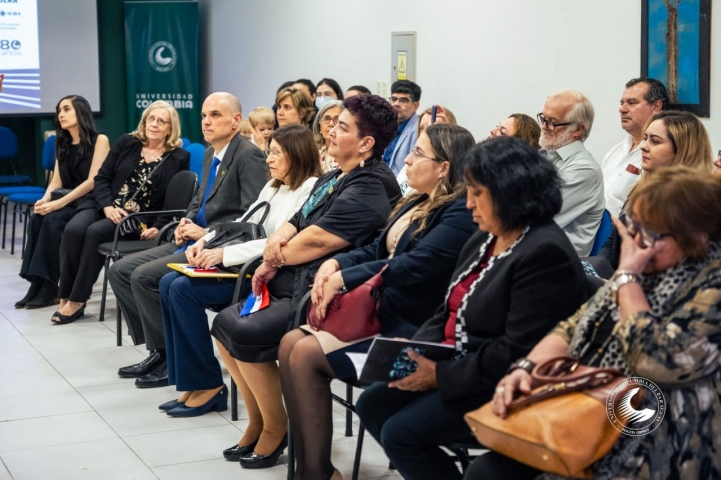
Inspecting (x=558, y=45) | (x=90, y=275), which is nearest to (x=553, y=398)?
(x=558, y=45)

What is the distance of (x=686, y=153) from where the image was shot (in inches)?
129

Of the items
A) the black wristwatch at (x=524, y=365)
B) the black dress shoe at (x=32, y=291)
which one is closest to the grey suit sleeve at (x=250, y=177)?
the black dress shoe at (x=32, y=291)

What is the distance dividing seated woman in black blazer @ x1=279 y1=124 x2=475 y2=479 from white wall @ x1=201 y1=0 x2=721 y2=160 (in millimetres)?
1789

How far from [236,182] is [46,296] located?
2181 millimetres

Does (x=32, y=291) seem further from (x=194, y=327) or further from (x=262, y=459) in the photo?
(x=262, y=459)

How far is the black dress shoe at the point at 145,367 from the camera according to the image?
435 centimetres

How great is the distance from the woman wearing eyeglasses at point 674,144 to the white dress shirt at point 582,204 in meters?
0.21

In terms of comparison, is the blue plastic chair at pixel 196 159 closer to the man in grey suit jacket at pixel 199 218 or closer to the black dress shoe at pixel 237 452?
the man in grey suit jacket at pixel 199 218

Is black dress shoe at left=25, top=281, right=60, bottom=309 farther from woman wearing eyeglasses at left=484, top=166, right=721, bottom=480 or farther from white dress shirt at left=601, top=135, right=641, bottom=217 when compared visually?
woman wearing eyeglasses at left=484, top=166, right=721, bottom=480

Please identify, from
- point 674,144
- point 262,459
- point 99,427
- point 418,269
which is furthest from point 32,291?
point 674,144

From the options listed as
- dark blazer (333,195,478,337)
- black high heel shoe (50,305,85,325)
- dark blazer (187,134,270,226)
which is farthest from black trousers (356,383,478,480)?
black high heel shoe (50,305,85,325)

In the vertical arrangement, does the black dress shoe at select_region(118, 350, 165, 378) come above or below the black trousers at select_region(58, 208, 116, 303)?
below

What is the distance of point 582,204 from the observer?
362cm

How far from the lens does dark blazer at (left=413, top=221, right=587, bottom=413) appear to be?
7.04ft
